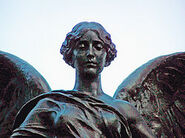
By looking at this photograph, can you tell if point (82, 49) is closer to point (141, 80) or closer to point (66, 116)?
point (66, 116)

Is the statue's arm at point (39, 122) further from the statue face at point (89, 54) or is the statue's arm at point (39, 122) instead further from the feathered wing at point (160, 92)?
the feathered wing at point (160, 92)

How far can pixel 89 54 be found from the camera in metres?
4.19

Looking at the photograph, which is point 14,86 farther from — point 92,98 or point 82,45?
point 92,98

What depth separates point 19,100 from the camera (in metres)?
5.95

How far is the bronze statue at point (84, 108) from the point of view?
3.59 m

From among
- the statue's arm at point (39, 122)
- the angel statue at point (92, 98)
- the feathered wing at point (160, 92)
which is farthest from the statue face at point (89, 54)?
the feathered wing at point (160, 92)

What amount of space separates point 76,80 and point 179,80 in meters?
2.12

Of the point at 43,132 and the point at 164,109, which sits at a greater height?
the point at 43,132

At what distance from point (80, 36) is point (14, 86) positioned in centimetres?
204

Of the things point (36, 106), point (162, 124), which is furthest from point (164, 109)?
point (36, 106)

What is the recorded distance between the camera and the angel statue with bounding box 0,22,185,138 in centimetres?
365

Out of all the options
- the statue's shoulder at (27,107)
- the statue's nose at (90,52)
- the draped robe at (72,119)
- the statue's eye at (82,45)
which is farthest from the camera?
the statue's eye at (82,45)

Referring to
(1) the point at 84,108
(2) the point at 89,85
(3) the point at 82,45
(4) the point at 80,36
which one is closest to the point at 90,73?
(2) the point at 89,85

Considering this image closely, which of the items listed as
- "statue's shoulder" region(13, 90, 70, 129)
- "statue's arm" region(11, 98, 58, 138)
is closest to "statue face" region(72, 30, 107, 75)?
"statue's shoulder" region(13, 90, 70, 129)
